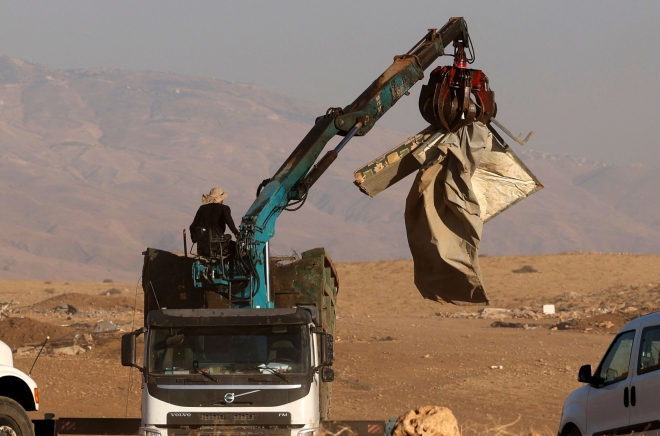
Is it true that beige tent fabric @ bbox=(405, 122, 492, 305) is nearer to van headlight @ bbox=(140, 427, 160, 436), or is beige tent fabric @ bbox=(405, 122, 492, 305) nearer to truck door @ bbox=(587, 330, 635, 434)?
truck door @ bbox=(587, 330, 635, 434)

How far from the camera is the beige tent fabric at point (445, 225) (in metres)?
14.0

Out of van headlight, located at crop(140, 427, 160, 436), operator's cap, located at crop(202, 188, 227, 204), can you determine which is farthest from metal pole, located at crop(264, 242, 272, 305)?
van headlight, located at crop(140, 427, 160, 436)

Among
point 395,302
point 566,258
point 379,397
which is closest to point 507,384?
point 379,397

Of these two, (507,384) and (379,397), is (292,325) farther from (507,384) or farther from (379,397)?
(507,384)

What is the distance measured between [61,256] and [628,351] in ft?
541

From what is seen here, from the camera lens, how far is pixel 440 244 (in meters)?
14.0

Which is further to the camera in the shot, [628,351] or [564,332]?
[564,332]

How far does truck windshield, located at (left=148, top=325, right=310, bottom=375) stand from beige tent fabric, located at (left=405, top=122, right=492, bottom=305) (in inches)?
121

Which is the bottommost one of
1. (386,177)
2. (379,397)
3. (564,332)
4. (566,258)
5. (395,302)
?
(379,397)

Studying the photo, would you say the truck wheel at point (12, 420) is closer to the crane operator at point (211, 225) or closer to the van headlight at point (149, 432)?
the van headlight at point (149, 432)

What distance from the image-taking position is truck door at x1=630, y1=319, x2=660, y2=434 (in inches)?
384

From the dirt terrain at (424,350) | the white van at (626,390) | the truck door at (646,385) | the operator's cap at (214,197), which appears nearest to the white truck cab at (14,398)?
the operator's cap at (214,197)

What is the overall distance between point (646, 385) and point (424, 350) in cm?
1884

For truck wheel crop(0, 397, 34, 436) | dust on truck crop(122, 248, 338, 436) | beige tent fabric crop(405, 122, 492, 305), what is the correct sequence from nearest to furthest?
truck wheel crop(0, 397, 34, 436) → dust on truck crop(122, 248, 338, 436) → beige tent fabric crop(405, 122, 492, 305)
